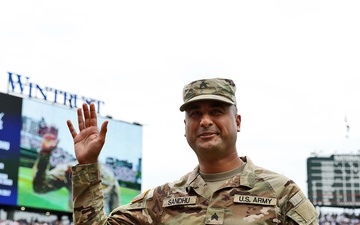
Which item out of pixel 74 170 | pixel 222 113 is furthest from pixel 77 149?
pixel 222 113

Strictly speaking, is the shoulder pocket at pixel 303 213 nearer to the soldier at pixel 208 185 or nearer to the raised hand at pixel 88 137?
the soldier at pixel 208 185

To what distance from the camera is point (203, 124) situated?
3150mm

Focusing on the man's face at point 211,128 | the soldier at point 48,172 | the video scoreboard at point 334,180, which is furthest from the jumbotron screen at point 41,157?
the man's face at point 211,128

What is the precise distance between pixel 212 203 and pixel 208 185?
12 cm

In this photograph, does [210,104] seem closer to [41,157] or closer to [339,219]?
[41,157]

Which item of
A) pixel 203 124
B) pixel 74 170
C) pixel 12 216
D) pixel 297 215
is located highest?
pixel 12 216

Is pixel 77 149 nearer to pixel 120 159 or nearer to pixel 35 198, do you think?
pixel 35 198

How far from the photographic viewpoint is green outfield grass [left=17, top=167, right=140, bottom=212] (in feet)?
99.1

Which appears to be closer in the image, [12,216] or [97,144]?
[97,144]

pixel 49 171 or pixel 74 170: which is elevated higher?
pixel 49 171

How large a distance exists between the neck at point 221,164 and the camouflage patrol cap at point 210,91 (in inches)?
9.5

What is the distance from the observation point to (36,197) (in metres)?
31.0

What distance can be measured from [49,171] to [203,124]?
1156 inches

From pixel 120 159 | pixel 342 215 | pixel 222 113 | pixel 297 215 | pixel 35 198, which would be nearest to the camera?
pixel 297 215
